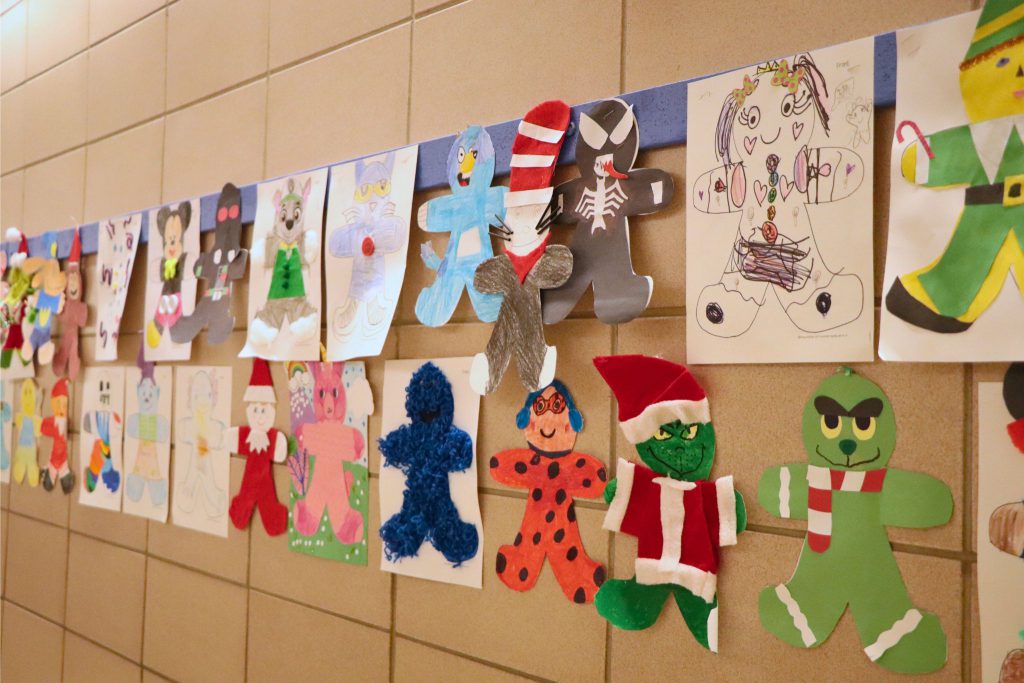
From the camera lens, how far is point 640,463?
97 cm

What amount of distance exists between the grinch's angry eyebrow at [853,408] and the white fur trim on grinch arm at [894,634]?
8.1 inches

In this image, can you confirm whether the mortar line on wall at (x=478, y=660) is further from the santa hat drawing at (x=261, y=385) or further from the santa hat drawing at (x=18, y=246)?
the santa hat drawing at (x=18, y=246)

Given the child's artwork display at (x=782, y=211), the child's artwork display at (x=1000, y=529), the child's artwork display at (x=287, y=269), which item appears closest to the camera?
the child's artwork display at (x=1000, y=529)

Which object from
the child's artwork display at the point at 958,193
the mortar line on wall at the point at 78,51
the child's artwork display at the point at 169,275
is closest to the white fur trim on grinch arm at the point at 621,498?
the child's artwork display at the point at 958,193

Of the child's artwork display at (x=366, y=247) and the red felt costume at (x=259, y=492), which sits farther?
the red felt costume at (x=259, y=492)

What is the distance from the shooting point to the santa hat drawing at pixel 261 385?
4.76ft

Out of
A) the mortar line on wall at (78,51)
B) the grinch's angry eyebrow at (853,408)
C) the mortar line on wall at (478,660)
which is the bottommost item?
the mortar line on wall at (478,660)

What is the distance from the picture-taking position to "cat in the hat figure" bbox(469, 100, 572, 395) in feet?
3.35

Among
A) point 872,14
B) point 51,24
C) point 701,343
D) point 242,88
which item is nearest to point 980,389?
point 701,343

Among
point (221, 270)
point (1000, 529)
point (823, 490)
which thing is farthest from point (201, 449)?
point (1000, 529)

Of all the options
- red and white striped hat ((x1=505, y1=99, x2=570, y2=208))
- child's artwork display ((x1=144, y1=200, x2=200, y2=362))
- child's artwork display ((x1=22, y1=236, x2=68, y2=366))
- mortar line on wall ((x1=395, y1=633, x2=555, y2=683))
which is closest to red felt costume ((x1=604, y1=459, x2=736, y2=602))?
mortar line on wall ((x1=395, y1=633, x2=555, y2=683))

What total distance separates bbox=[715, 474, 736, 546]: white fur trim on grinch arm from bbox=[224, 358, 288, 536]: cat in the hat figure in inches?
33.9

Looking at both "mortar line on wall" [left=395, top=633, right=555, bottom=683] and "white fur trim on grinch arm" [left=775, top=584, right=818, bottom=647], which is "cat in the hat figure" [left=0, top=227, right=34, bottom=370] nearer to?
"mortar line on wall" [left=395, top=633, right=555, bottom=683]

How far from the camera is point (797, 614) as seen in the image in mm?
835
